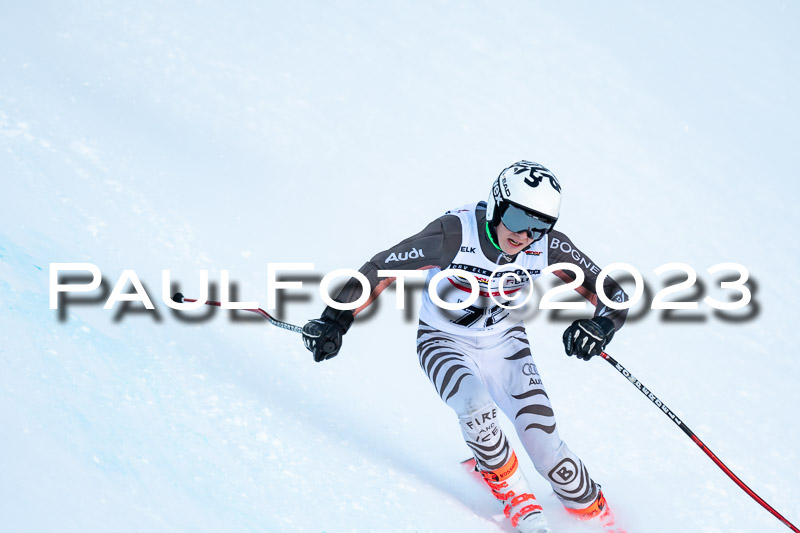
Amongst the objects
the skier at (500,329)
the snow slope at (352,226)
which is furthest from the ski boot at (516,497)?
the snow slope at (352,226)

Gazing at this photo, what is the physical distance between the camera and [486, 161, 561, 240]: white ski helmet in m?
3.42

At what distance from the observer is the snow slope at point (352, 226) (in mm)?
3145

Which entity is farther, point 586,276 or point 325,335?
point 586,276

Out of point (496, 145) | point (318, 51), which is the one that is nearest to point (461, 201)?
point (496, 145)

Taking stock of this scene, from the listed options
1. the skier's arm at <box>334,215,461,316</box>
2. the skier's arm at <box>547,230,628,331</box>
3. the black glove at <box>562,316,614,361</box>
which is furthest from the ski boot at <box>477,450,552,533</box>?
the skier's arm at <box>334,215,461,316</box>

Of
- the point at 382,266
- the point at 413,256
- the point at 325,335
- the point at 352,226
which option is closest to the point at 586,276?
the point at 413,256

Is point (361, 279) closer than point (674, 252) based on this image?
Yes

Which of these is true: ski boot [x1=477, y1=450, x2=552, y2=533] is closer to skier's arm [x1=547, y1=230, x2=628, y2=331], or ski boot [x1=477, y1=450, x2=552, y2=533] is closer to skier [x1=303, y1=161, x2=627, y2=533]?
skier [x1=303, y1=161, x2=627, y2=533]

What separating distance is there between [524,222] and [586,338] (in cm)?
52

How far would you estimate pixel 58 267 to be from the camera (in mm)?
4160

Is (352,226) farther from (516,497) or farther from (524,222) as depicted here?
(516,497)

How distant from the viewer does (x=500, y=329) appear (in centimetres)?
381

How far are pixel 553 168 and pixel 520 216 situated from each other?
16.2 feet

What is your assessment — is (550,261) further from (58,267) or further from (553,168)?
(553,168)
